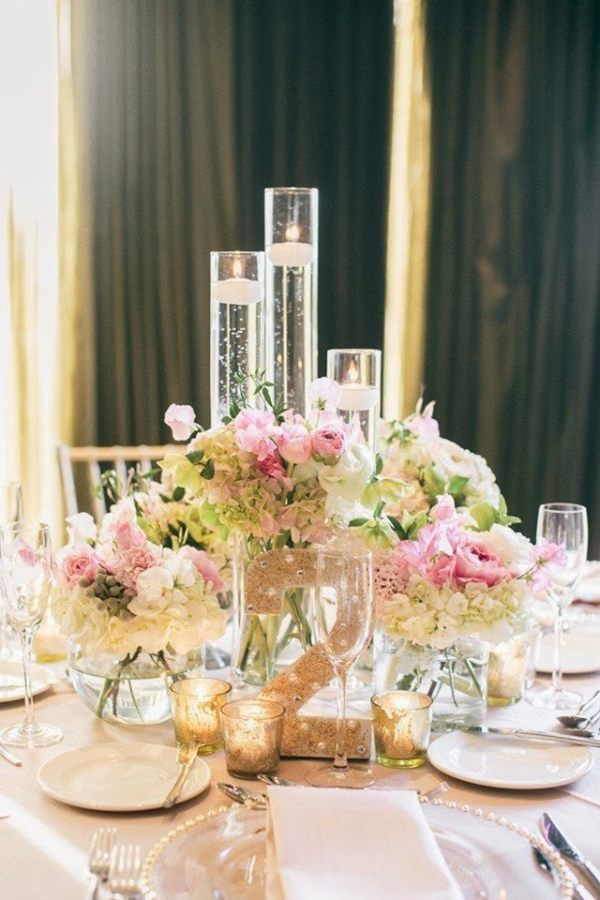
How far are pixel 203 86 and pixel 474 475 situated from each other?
2.51 m

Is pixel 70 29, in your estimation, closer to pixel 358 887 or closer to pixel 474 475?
pixel 474 475

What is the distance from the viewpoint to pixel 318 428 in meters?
1.49

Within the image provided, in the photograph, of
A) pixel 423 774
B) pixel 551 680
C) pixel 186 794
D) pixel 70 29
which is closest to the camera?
pixel 186 794

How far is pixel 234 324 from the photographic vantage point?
1.74 metres

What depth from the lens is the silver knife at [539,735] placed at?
4.83 ft

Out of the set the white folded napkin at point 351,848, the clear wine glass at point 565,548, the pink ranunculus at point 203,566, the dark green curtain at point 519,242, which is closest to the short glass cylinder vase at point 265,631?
the pink ranunculus at point 203,566

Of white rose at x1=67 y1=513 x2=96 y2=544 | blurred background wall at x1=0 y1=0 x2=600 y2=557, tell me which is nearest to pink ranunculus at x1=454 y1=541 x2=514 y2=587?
white rose at x1=67 y1=513 x2=96 y2=544

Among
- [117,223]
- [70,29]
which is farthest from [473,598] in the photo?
[70,29]

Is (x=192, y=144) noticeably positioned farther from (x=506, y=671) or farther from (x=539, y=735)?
(x=539, y=735)

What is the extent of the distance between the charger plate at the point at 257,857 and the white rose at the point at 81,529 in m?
0.50

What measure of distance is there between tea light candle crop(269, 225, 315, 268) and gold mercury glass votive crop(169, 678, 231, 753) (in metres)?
0.65

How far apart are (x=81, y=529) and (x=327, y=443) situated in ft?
1.28

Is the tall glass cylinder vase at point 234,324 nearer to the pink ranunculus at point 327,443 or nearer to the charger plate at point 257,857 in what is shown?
the pink ranunculus at point 327,443

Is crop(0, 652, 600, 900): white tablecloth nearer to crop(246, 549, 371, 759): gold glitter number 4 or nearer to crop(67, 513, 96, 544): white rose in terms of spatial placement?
crop(246, 549, 371, 759): gold glitter number 4
